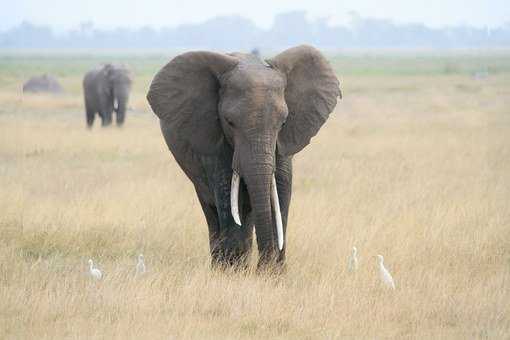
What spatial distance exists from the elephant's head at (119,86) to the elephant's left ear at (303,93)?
1694 cm

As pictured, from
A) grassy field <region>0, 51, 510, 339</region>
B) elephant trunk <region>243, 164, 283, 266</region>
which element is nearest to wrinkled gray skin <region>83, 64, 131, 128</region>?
grassy field <region>0, 51, 510, 339</region>

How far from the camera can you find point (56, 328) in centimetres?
643

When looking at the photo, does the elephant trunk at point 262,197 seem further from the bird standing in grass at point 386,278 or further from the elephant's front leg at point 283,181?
the bird standing in grass at point 386,278

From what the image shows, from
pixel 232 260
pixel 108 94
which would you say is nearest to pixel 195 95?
pixel 232 260

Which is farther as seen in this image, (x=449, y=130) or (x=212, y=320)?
(x=449, y=130)

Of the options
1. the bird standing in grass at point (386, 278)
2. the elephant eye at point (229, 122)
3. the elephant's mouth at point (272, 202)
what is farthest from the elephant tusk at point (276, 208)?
the bird standing in grass at point (386, 278)

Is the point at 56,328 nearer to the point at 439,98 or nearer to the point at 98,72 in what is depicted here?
the point at 98,72

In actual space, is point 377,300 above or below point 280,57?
below

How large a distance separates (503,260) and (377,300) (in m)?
2.31

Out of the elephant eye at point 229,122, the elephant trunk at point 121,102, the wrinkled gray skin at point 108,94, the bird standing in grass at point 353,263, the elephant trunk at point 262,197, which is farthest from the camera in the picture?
the wrinkled gray skin at point 108,94

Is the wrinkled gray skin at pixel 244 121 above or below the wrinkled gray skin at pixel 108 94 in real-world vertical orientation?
above

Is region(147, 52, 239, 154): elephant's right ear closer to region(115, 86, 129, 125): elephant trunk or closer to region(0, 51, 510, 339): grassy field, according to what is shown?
region(0, 51, 510, 339): grassy field

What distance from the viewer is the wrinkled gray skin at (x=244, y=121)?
7.31 meters

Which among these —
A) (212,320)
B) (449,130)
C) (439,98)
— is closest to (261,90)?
(212,320)
